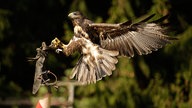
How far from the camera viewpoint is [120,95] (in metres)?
5.00

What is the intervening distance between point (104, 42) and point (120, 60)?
2756 millimetres

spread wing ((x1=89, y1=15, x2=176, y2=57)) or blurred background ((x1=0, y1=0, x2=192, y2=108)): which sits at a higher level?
blurred background ((x1=0, y1=0, x2=192, y2=108))

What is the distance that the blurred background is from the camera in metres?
4.91

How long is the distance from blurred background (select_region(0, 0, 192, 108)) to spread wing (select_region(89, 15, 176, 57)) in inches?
96.1

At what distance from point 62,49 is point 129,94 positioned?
9.84ft

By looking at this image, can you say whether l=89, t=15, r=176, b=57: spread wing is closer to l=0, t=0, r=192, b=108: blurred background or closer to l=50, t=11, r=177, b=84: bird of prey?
l=50, t=11, r=177, b=84: bird of prey

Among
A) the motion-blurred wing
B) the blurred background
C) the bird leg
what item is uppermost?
the blurred background

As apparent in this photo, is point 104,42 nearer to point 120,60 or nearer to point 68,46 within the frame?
point 68,46

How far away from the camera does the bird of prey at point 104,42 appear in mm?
1959

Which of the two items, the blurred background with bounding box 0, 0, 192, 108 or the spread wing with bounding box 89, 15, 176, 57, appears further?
the blurred background with bounding box 0, 0, 192, 108

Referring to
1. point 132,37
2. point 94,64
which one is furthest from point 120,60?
point 94,64

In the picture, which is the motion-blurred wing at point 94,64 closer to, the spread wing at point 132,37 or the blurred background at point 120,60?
the spread wing at point 132,37

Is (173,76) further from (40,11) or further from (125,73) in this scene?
(40,11)

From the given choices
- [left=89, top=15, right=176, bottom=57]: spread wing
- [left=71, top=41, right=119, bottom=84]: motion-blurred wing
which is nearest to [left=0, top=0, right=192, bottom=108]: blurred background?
[left=89, top=15, right=176, bottom=57]: spread wing
